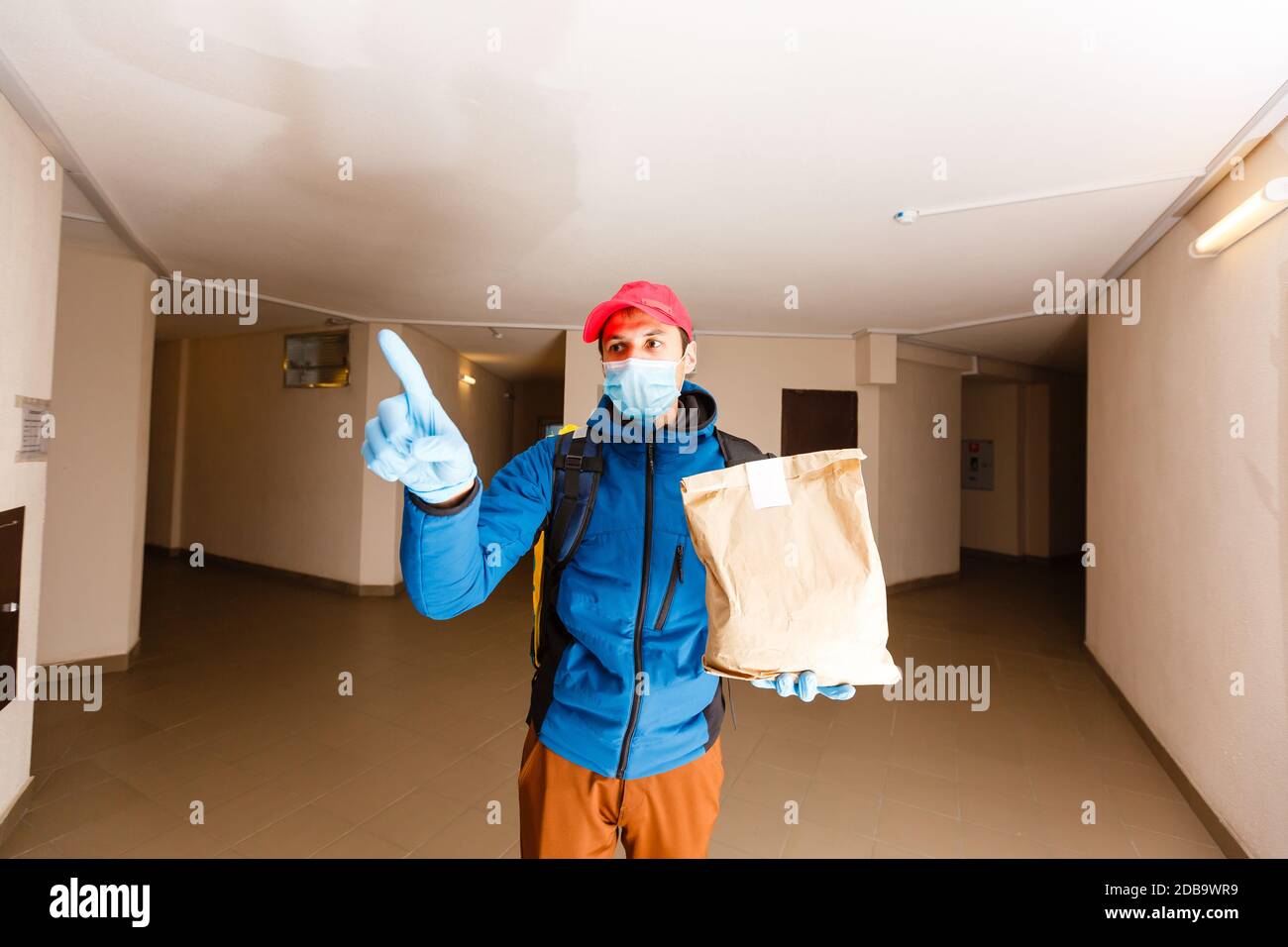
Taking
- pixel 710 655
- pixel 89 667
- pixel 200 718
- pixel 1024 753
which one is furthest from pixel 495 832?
pixel 89 667

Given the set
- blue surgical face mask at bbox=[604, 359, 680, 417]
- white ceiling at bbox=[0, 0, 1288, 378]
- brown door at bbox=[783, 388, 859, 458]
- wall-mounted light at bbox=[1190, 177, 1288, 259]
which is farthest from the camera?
brown door at bbox=[783, 388, 859, 458]

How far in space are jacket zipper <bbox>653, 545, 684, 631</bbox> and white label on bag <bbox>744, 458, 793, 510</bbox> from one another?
0.23m

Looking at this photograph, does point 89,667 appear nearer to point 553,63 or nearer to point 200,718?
point 200,718

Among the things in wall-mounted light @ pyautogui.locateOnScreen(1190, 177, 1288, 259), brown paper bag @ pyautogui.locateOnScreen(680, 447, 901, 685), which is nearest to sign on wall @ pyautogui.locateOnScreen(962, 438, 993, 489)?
wall-mounted light @ pyautogui.locateOnScreen(1190, 177, 1288, 259)

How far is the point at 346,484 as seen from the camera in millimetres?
5406

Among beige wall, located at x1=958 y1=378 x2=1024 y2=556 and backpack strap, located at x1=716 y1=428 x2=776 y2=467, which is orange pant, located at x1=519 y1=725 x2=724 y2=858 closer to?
backpack strap, located at x1=716 y1=428 x2=776 y2=467

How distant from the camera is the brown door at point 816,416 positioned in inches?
217

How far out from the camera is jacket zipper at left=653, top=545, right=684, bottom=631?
103 cm

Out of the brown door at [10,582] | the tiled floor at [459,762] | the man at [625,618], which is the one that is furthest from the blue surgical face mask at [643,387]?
the brown door at [10,582]

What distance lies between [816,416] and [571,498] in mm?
4852

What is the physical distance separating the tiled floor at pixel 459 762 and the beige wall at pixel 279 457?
1.35 m

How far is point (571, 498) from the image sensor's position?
1.09 m

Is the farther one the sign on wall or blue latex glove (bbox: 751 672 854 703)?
the sign on wall

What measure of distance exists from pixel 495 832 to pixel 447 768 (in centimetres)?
54
